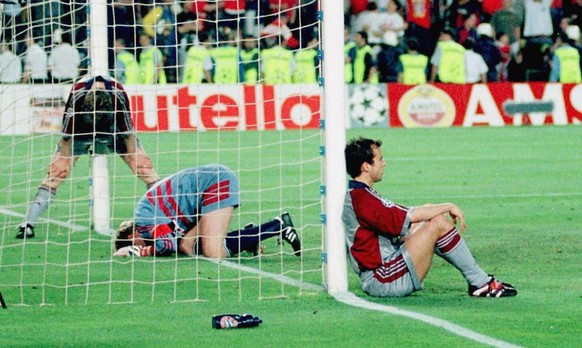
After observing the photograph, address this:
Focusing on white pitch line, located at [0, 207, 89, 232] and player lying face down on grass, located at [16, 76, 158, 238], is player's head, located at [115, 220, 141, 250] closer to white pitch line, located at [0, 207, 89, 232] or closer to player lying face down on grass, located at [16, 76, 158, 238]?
player lying face down on grass, located at [16, 76, 158, 238]

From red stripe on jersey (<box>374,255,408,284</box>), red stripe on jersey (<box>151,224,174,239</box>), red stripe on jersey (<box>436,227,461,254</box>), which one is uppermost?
red stripe on jersey (<box>436,227,461,254</box>)

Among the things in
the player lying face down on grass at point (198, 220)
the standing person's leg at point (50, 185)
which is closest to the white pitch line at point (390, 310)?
the player lying face down on grass at point (198, 220)

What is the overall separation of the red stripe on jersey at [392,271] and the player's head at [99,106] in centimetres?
418

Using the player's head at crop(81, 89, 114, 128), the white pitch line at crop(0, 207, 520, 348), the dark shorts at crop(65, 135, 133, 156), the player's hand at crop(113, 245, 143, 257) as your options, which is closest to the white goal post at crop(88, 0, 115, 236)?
the dark shorts at crop(65, 135, 133, 156)

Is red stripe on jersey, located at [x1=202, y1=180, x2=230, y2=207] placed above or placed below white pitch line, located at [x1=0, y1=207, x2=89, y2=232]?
above

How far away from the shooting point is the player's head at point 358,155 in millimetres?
→ 9609

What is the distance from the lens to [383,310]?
8906mm

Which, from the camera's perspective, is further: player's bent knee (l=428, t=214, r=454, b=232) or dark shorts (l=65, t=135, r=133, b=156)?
dark shorts (l=65, t=135, r=133, b=156)

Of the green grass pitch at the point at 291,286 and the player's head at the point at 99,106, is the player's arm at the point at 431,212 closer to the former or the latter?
the green grass pitch at the point at 291,286

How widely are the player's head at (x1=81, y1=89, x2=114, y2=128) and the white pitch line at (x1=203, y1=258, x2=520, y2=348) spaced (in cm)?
229

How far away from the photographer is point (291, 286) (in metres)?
10.2

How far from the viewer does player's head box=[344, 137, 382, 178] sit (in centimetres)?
961

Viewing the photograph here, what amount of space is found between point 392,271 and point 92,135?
15.3ft

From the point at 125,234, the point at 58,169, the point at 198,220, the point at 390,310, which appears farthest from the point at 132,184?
the point at 390,310
